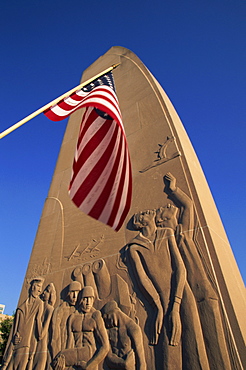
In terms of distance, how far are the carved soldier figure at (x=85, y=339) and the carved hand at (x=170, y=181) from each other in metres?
2.78

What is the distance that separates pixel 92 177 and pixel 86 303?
9.32 feet

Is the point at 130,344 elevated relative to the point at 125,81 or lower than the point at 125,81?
lower

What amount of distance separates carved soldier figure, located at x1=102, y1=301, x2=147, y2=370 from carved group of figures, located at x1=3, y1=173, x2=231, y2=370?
0.01m

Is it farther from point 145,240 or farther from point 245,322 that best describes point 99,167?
point 245,322

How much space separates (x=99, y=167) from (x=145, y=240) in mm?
1931

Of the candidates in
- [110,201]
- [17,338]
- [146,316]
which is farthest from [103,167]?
[17,338]

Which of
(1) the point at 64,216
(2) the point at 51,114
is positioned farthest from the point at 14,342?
(2) the point at 51,114

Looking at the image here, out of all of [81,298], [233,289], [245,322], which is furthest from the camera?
[81,298]

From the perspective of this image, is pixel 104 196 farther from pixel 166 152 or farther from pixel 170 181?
pixel 166 152

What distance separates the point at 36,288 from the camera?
7281mm

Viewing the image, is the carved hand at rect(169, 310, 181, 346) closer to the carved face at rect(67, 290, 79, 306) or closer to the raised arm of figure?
the raised arm of figure

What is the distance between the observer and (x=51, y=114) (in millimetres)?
5844

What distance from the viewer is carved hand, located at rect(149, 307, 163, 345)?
4.77m

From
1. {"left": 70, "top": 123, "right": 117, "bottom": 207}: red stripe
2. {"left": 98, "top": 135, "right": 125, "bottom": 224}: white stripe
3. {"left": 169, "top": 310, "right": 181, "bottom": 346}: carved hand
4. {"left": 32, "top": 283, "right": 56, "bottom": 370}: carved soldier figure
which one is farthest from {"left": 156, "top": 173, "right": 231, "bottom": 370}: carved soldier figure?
{"left": 32, "top": 283, "right": 56, "bottom": 370}: carved soldier figure
